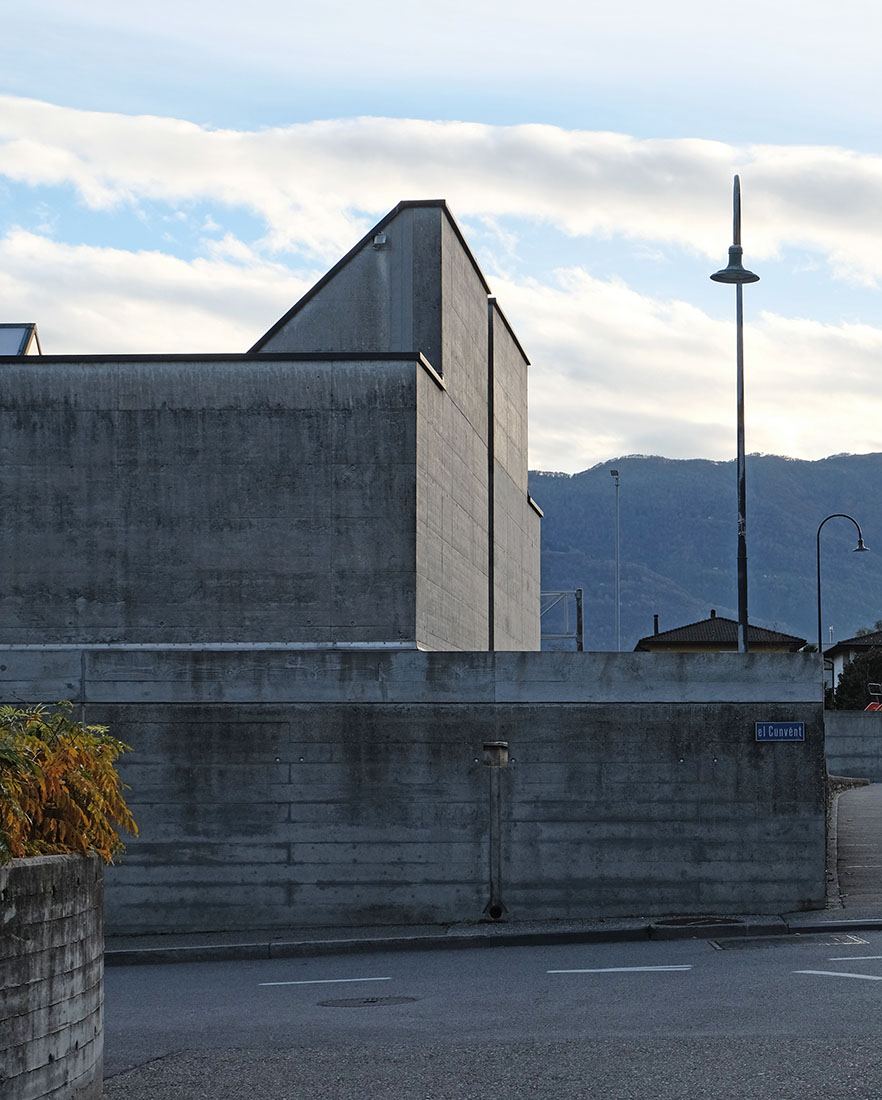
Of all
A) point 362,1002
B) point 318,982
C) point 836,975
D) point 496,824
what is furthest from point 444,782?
point 836,975

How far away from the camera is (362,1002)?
40.7 ft

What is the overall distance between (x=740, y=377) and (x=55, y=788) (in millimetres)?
22249

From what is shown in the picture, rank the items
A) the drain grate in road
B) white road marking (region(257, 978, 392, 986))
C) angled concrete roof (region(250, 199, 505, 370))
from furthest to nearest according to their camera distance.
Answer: angled concrete roof (region(250, 199, 505, 370)) → the drain grate in road → white road marking (region(257, 978, 392, 986))

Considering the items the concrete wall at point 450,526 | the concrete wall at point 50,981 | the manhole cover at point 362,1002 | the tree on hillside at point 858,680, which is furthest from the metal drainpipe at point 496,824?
the tree on hillside at point 858,680

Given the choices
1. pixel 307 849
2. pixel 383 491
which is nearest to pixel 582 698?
pixel 307 849

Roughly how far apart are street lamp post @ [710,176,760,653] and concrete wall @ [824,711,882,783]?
1077 inches

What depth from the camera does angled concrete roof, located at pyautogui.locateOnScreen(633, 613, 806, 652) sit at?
82.1 metres

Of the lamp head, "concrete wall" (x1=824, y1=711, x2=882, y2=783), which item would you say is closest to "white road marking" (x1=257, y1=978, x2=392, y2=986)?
the lamp head

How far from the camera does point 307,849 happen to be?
18.8m

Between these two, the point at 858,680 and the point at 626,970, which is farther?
the point at 858,680

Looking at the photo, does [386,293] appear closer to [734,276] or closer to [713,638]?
[734,276]

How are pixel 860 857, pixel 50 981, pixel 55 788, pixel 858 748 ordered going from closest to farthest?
pixel 50 981
pixel 55 788
pixel 860 857
pixel 858 748

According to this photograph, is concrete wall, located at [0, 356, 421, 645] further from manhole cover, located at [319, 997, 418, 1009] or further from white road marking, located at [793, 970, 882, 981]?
white road marking, located at [793, 970, 882, 981]

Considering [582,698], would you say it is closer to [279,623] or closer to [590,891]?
[590,891]
